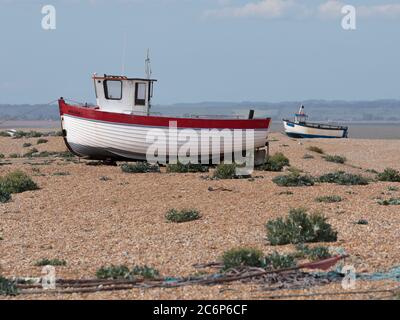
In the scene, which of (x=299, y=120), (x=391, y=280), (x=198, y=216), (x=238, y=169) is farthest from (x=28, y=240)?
(x=299, y=120)

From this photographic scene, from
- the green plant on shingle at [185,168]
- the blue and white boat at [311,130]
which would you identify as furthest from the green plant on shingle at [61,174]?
the blue and white boat at [311,130]

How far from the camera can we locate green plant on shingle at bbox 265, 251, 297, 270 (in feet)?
34.9

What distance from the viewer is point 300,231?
1289 cm

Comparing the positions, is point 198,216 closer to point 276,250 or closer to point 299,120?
point 276,250

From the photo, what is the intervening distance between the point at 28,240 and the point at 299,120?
5104 cm

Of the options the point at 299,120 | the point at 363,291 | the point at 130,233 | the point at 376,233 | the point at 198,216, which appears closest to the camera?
the point at 363,291

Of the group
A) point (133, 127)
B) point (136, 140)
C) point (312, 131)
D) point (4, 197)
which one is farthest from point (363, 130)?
point (4, 197)

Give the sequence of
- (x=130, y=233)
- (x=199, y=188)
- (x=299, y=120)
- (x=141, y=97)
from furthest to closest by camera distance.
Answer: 1. (x=299, y=120)
2. (x=141, y=97)
3. (x=199, y=188)
4. (x=130, y=233)

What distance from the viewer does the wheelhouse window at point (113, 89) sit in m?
26.2

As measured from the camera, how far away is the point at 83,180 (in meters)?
21.7

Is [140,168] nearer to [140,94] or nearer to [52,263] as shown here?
[140,94]

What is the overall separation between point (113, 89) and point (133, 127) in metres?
1.79

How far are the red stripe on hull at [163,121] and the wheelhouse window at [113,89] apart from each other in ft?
3.29
